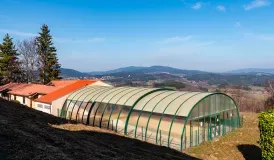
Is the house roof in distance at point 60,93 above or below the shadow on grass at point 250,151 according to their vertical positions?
above

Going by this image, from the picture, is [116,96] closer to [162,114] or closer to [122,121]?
[122,121]

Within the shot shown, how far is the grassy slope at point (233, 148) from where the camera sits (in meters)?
17.3

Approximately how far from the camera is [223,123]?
77.7 ft

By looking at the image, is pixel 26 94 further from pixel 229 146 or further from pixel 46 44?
pixel 229 146

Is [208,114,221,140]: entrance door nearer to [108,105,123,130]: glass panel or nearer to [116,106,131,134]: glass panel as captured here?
[116,106,131,134]: glass panel

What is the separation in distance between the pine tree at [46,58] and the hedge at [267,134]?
149 feet

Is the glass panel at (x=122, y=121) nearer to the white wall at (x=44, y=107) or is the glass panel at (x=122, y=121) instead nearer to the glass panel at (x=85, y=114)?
the glass panel at (x=85, y=114)

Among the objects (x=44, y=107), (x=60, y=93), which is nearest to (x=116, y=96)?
(x=60, y=93)

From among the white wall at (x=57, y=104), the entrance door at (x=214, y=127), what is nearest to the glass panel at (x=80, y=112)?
the white wall at (x=57, y=104)

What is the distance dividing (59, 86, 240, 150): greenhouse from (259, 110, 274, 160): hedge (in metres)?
5.68

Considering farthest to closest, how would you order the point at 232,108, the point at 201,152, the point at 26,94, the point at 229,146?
the point at 26,94
the point at 232,108
the point at 229,146
the point at 201,152

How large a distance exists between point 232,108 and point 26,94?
27.3 m

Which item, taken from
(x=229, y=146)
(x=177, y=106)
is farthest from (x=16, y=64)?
(x=229, y=146)

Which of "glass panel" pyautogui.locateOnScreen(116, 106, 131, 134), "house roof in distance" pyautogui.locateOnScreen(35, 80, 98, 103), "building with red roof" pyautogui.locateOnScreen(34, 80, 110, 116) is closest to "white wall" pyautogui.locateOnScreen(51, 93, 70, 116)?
"building with red roof" pyautogui.locateOnScreen(34, 80, 110, 116)
